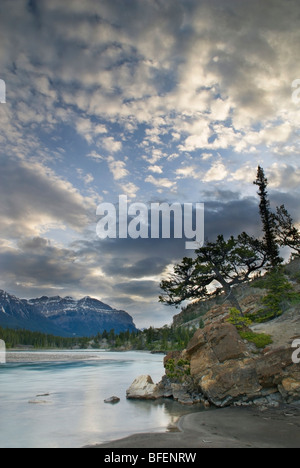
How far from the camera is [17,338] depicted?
196750 mm

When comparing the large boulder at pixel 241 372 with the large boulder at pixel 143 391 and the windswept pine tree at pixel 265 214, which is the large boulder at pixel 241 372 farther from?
the windswept pine tree at pixel 265 214

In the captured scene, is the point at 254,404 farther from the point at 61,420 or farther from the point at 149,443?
the point at 61,420

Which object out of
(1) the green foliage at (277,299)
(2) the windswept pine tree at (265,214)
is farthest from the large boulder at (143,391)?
(2) the windswept pine tree at (265,214)

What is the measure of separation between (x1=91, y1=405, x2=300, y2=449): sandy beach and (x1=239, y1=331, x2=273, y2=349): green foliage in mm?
3586

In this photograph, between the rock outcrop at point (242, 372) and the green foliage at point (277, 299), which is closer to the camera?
the rock outcrop at point (242, 372)

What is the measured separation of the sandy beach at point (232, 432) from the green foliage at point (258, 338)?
3.59 m

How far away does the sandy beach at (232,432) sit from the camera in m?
10.1

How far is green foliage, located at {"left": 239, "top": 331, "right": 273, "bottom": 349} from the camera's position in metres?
16.8

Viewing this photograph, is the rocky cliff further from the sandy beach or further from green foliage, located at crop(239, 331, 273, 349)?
the sandy beach

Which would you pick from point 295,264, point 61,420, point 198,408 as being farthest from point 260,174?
point 61,420

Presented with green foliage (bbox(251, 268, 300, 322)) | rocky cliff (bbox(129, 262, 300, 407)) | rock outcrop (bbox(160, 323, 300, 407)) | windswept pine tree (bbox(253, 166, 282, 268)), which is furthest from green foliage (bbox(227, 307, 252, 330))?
windswept pine tree (bbox(253, 166, 282, 268))

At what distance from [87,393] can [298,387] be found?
1917cm

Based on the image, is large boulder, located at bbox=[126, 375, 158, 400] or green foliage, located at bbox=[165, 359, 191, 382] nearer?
green foliage, located at bbox=[165, 359, 191, 382]

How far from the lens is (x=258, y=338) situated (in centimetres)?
1727
